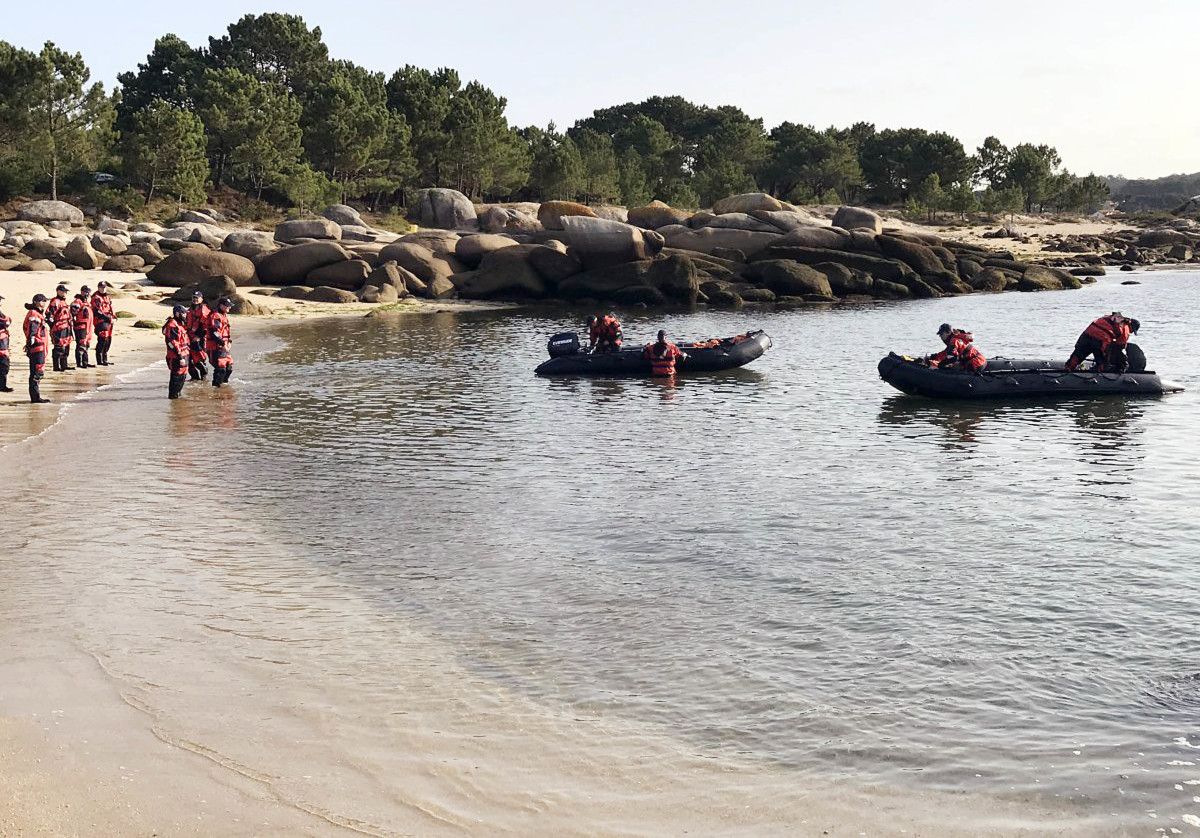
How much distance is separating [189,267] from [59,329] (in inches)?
873

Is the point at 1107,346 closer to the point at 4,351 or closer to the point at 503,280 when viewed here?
the point at 4,351

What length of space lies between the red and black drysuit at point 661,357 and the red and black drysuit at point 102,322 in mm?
13314

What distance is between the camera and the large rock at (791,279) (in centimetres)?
5512

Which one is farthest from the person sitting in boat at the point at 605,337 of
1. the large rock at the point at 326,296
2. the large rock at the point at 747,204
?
the large rock at the point at 747,204

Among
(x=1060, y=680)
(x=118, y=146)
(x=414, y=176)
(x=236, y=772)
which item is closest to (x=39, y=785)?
(x=236, y=772)

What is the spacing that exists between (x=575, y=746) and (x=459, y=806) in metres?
1.19

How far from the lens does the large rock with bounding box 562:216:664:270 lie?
185ft

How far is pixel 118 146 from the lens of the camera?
2793 inches

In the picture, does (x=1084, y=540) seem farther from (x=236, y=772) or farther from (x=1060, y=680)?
A: (x=236, y=772)

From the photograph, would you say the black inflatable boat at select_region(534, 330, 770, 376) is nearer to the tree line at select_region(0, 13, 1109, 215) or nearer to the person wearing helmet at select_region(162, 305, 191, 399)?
the person wearing helmet at select_region(162, 305, 191, 399)

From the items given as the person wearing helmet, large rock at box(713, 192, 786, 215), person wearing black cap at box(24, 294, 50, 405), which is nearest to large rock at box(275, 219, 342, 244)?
large rock at box(713, 192, 786, 215)

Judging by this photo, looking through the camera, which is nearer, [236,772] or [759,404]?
[236,772]

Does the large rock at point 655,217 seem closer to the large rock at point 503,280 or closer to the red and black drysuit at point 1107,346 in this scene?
the large rock at point 503,280

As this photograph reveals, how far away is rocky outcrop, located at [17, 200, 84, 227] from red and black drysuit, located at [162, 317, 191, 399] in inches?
1776
